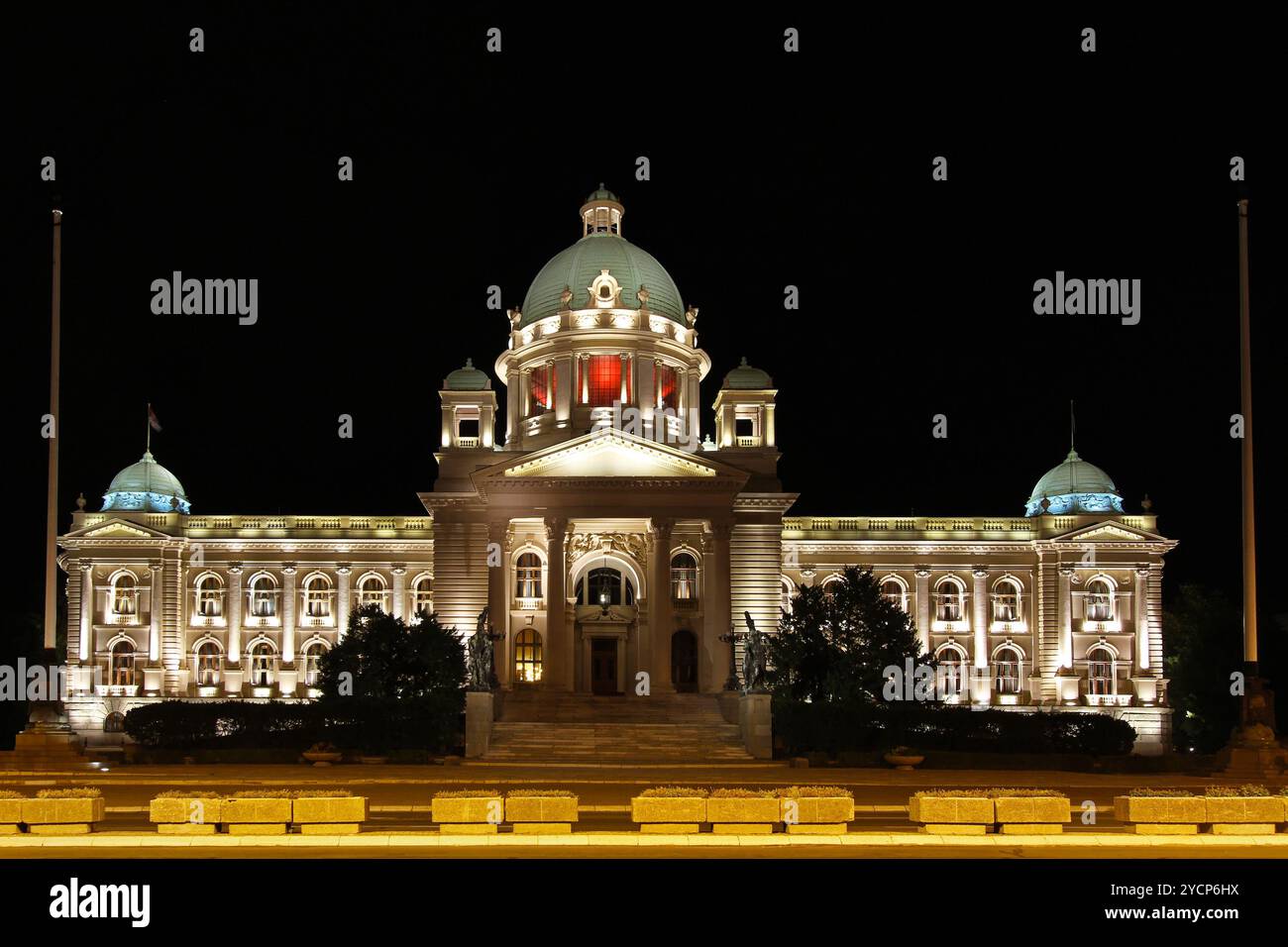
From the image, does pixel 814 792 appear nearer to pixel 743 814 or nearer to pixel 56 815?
pixel 743 814

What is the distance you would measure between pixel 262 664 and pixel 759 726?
36.0 m

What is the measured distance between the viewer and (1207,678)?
6838 cm

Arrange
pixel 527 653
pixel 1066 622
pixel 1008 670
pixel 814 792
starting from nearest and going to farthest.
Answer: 1. pixel 814 792
2. pixel 527 653
3. pixel 1066 622
4. pixel 1008 670

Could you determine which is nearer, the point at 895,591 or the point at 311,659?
the point at 311,659

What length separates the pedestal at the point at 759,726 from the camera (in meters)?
47.2

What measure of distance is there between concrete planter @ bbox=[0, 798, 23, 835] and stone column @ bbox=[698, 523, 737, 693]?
40.8 m

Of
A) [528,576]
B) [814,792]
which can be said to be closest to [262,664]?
[528,576]

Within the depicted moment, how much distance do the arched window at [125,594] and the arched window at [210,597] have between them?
128 inches

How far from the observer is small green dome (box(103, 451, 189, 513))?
75.5 metres

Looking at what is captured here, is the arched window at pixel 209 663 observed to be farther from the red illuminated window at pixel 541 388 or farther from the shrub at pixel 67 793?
the shrub at pixel 67 793

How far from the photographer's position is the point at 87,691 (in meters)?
71.2

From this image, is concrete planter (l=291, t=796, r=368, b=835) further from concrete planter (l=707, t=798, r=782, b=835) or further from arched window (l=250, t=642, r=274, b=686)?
arched window (l=250, t=642, r=274, b=686)

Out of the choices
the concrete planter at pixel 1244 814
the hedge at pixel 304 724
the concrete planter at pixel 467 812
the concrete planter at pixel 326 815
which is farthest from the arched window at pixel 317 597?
the concrete planter at pixel 1244 814
